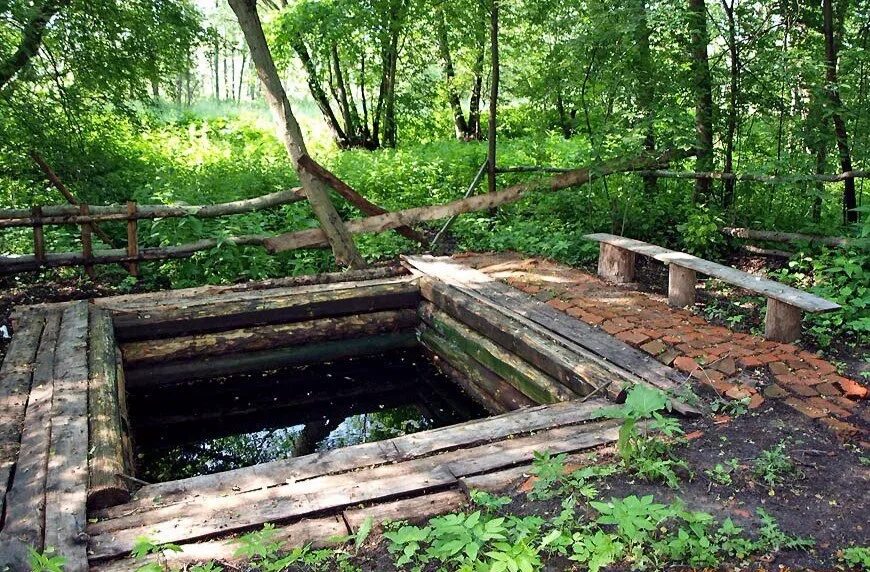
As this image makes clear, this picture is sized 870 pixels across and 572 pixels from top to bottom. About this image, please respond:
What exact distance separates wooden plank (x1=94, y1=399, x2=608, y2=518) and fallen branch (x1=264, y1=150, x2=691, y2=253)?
13.3 feet

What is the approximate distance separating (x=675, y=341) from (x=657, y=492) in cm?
204

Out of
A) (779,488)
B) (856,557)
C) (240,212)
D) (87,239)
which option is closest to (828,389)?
(779,488)

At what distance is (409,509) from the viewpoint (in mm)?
3357

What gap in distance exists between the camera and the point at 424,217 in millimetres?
8391

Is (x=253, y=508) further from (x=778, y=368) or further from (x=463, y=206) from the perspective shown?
(x=463, y=206)

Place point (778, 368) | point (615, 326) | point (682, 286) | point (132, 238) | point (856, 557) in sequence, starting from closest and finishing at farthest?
point (856, 557) → point (778, 368) → point (615, 326) → point (682, 286) → point (132, 238)

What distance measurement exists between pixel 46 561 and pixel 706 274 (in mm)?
5166

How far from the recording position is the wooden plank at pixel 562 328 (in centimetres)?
475

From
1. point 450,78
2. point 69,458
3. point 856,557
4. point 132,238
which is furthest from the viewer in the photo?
point 450,78

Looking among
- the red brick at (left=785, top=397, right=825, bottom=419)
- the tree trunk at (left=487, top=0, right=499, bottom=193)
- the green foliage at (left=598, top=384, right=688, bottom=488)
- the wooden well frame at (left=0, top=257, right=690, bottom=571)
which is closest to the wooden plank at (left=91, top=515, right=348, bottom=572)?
the wooden well frame at (left=0, top=257, right=690, bottom=571)

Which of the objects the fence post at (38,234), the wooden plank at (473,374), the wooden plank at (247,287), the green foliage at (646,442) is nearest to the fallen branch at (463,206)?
the wooden plank at (247,287)

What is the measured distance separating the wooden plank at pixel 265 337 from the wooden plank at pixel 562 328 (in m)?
0.73

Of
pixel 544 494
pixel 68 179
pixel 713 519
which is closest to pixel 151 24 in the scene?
pixel 68 179

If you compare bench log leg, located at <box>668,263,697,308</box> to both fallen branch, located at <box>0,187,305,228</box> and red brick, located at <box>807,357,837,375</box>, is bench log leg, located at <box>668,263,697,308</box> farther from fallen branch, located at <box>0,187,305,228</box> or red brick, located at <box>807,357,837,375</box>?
fallen branch, located at <box>0,187,305,228</box>
